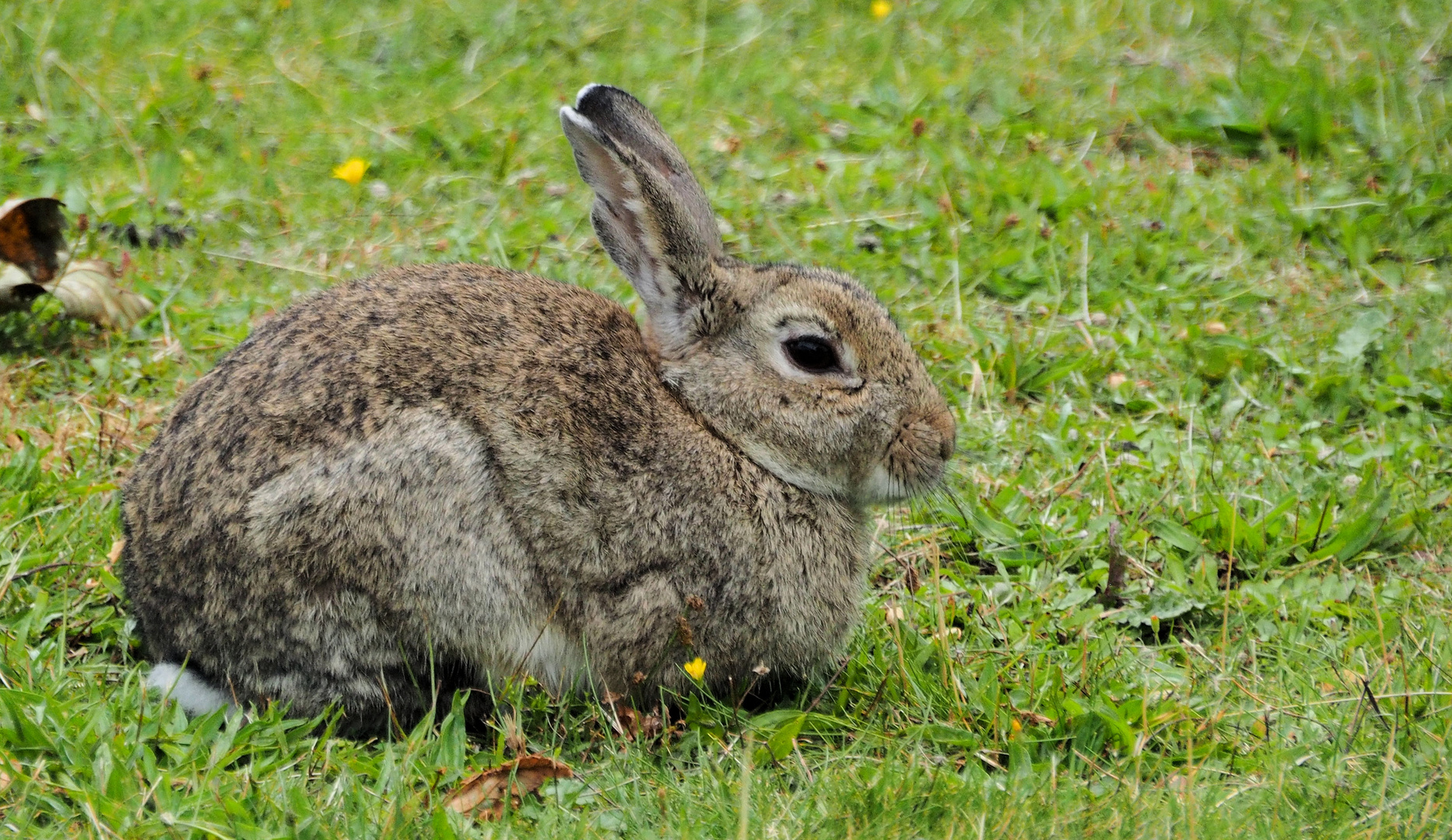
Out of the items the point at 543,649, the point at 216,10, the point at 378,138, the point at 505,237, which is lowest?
the point at 543,649

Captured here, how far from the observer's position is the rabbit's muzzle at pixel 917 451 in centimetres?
437

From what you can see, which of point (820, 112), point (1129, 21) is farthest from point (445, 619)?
point (1129, 21)

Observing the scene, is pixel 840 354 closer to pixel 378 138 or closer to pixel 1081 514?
pixel 1081 514

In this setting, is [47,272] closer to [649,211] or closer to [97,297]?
[97,297]

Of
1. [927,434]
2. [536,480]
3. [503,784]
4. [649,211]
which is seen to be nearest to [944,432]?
[927,434]

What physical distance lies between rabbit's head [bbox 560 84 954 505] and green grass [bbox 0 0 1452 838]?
0.55 metres

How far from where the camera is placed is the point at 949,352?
5898 mm

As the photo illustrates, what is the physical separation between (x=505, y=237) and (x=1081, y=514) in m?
3.07

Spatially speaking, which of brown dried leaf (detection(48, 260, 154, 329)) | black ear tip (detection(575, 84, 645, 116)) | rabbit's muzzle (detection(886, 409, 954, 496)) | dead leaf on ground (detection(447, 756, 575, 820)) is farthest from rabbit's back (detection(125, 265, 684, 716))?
brown dried leaf (detection(48, 260, 154, 329))

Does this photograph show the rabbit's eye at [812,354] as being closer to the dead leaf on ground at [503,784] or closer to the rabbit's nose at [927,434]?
the rabbit's nose at [927,434]

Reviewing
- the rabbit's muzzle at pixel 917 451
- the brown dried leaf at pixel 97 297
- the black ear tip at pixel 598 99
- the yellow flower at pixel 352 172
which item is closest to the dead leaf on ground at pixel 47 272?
the brown dried leaf at pixel 97 297

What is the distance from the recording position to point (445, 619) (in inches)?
155

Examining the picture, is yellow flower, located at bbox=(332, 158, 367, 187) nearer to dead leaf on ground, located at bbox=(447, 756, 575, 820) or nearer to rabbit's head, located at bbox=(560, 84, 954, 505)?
rabbit's head, located at bbox=(560, 84, 954, 505)

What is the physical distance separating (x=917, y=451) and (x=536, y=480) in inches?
47.3
